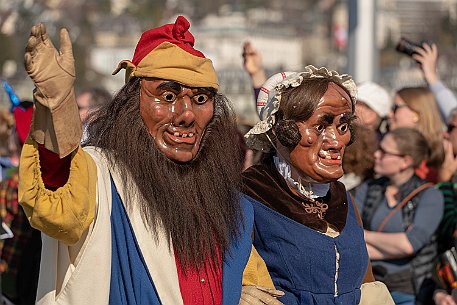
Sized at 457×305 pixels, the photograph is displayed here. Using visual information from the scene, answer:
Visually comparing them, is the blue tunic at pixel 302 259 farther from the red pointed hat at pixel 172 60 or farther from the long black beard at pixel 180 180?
the red pointed hat at pixel 172 60

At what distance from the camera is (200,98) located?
379 cm

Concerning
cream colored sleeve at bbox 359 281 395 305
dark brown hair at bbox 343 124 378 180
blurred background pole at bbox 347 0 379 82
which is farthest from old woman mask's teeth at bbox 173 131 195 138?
blurred background pole at bbox 347 0 379 82

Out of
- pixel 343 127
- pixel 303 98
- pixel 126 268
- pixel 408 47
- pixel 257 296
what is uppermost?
pixel 408 47

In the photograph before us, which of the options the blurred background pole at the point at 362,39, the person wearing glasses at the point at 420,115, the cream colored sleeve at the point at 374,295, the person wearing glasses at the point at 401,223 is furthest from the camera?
the blurred background pole at the point at 362,39

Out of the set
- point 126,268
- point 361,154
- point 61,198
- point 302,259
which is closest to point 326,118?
point 302,259

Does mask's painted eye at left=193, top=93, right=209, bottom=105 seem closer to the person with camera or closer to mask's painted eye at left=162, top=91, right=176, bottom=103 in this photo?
mask's painted eye at left=162, top=91, right=176, bottom=103

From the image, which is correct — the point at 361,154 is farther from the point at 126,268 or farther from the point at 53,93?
the point at 53,93

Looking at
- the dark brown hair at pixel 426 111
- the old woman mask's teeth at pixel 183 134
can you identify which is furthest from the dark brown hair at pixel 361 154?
the old woman mask's teeth at pixel 183 134

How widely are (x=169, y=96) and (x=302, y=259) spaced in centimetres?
75

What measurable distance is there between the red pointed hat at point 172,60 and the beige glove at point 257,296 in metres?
0.64

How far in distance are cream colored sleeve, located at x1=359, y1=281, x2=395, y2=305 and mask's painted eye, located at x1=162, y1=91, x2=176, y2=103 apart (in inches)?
40.1

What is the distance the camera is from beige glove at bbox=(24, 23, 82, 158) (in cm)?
317

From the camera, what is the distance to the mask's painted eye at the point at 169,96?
3729 mm

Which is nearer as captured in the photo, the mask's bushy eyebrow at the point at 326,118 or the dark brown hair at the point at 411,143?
the mask's bushy eyebrow at the point at 326,118
